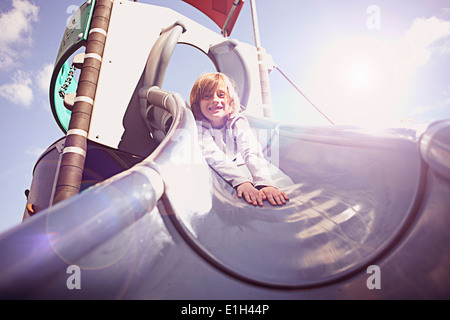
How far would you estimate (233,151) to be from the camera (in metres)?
1.31

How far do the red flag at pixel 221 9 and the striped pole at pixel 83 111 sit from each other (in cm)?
153

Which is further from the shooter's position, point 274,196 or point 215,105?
point 215,105

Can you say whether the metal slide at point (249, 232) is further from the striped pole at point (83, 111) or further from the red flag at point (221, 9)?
the red flag at point (221, 9)

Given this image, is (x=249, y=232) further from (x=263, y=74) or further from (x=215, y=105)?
(x=263, y=74)

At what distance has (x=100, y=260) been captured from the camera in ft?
1.31

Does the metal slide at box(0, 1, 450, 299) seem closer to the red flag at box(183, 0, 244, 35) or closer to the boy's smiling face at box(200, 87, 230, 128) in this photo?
the boy's smiling face at box(200, 87, 230, 128)

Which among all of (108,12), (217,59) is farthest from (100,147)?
(217,59)

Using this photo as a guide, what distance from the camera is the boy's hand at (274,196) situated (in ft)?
2.93

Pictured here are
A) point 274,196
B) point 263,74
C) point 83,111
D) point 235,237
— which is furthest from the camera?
point 263,74

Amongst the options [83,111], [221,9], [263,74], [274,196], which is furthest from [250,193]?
[221,9]

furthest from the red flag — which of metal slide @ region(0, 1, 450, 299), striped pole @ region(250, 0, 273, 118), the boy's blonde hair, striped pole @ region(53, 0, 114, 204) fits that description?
metal slide @ region(0, 1, 450, 299)

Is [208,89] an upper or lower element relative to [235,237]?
upper

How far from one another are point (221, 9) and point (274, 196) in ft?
11.5
